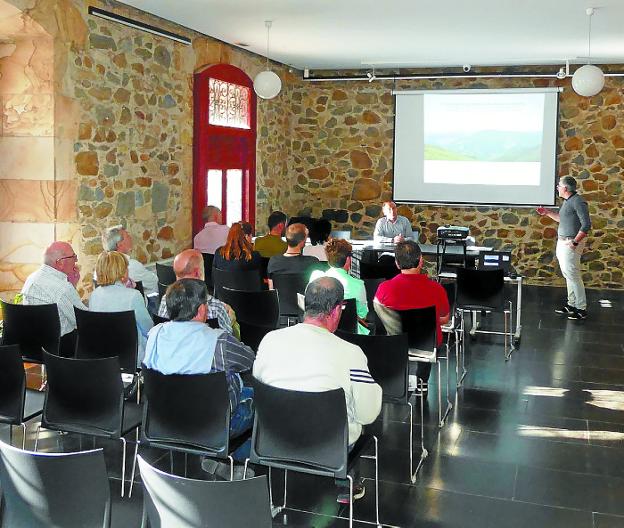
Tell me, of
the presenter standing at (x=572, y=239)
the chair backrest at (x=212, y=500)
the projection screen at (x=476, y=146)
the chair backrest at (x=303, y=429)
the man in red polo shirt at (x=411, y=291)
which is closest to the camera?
the chair backrest at (x=212, y=500)

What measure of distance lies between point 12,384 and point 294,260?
3064 millimetres

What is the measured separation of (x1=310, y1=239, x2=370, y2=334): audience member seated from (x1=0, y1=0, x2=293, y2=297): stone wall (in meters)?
2.60

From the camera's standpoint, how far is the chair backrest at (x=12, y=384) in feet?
12.5

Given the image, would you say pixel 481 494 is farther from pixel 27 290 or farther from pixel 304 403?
pixel 27 290

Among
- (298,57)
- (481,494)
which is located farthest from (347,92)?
(481,494)

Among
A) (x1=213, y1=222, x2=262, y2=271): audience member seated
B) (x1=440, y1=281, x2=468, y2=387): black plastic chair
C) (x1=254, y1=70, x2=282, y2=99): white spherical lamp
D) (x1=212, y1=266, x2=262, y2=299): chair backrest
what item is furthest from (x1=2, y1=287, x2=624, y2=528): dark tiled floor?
(x1=254, y1=70, x2=282, y2=99): white spherical lamp

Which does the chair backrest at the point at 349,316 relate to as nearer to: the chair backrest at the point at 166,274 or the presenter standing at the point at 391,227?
the chair backrest at the point at 166,274

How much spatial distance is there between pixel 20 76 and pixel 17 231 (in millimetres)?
A: 1298

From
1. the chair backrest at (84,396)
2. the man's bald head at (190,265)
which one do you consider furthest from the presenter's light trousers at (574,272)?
the chair backrest at (84,396)

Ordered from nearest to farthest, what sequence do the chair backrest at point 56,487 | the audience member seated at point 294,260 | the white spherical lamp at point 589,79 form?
the chair backrest at point 56,487 < the audience member seated at point 294,260 < the white spherical lamp at point 589,79

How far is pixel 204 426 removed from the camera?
3.50m

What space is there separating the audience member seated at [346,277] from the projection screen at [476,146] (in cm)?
653

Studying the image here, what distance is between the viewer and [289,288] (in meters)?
6.29

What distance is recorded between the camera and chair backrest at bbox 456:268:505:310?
6.98 meters
